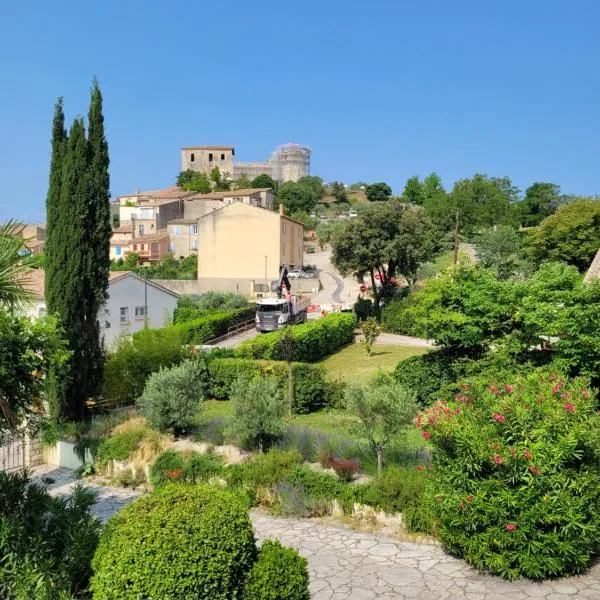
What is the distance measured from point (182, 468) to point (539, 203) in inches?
3399

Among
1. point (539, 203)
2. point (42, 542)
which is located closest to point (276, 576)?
point (42, 542)

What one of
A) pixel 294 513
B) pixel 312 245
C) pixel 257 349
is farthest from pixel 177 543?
pixel 312 245

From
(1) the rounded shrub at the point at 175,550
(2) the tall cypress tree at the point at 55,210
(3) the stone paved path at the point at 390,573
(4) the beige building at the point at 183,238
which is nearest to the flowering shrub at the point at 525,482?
(3) the stone paved path at the point at 390,573

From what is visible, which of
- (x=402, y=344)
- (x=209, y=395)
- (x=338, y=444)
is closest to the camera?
(x=338, y=444)

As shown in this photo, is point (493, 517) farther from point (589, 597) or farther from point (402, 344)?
point (402, 344)

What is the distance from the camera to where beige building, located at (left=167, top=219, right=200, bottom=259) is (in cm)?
7319

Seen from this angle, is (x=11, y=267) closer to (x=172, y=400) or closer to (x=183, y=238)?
(x=172, y=400)

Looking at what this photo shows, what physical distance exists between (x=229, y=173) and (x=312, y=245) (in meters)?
51.9

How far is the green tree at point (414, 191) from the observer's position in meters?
118

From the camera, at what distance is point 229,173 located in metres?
135

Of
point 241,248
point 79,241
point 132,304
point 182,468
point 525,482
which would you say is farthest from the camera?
point 241,248

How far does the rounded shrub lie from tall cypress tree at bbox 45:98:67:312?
1243 cm

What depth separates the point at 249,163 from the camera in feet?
534

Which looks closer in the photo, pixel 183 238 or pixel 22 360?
pixel 22 360
